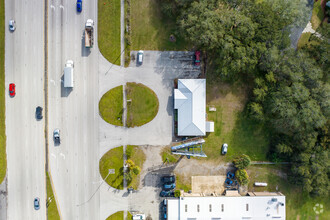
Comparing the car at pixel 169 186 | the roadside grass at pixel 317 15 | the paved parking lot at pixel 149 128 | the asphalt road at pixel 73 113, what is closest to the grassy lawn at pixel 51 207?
the asphalt road at pixel 73 113

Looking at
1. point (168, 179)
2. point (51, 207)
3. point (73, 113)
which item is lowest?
point (51, 207)

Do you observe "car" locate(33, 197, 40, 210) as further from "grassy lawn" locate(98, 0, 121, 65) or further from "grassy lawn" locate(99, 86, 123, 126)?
"grassy lawn" locate(98, 0, 121, 65)

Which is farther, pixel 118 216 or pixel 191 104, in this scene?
pixel 118 216

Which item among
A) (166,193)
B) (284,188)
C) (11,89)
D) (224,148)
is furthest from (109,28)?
(284,188)

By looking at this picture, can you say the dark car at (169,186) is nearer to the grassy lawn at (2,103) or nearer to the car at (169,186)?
the car at (169,186)

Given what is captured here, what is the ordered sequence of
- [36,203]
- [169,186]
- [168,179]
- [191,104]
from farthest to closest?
1. [169,186]
2. [168,179]
3. [191,104]
4. [36,203]

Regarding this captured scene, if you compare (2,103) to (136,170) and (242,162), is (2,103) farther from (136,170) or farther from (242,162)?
(242,162)

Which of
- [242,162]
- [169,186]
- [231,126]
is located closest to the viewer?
→ [242,162]

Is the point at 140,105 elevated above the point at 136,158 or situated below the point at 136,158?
above
